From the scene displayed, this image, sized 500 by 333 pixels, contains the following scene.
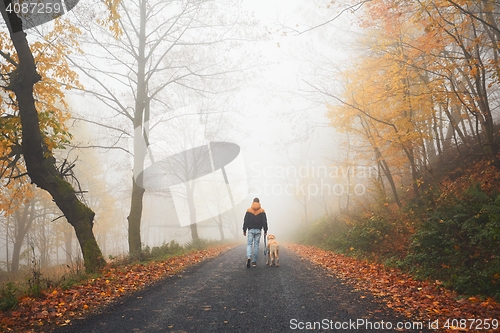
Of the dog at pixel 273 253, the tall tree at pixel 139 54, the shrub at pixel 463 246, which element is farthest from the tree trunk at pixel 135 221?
the shrub at pixel 463 246

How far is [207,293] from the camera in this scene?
5.34 meters

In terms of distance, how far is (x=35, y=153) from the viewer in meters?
7.22

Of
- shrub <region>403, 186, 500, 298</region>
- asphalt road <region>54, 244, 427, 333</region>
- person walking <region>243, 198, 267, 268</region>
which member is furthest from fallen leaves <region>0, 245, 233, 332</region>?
shrub <region>403, 186, 500, 298</region>

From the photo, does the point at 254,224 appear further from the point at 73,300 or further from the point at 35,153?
the point at 35,153

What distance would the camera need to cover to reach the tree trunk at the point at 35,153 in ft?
21.4

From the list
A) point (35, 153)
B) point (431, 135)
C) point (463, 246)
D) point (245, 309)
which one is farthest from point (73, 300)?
point (431, 135)

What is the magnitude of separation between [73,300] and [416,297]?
242 inches

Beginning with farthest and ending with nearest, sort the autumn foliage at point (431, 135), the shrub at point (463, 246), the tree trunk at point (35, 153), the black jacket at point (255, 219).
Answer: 1. the black jacket at point (255, 219)
2. the tree trunk at point (35, 153)
3. the autumn foliage at point (431, 135)
4. the shrub at point (463, 246)

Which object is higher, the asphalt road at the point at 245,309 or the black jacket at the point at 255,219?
the black jacket at the point at 255,219

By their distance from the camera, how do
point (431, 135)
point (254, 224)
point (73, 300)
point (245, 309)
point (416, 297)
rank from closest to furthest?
1. point (245, 309)
2. point (73, 300)
3. point (416, 297)
4. point (254, 224)
5. point (431, 135)

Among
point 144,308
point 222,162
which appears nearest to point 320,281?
point 144,308

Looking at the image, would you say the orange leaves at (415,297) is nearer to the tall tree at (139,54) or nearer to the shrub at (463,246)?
the shrub at (463,246)

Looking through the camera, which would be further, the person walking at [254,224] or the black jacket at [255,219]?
the black jacket at [255,219]

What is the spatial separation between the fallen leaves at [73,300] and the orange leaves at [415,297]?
4930mm
